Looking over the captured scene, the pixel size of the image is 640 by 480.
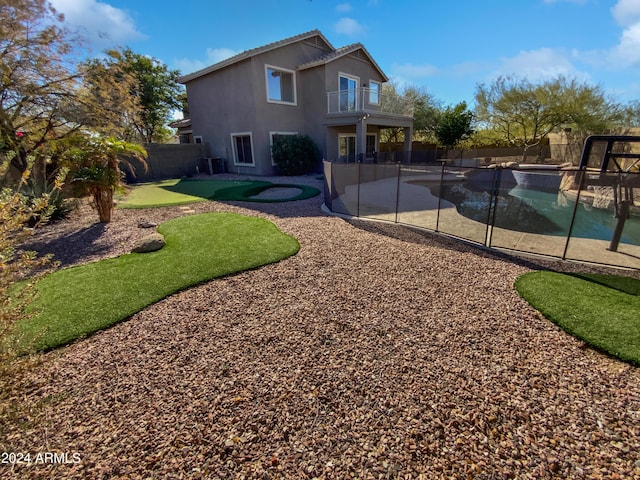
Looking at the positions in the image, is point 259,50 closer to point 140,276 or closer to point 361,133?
point 361,133

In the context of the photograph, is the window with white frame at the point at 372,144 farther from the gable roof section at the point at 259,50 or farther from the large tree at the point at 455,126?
the large tree at the point at 455,126

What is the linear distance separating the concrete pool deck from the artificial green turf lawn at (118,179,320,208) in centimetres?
251

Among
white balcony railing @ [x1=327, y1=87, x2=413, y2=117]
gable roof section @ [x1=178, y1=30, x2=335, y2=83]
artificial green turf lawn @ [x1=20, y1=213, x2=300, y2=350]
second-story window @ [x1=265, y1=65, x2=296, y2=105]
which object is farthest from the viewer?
second-story window @ [x1=265, y1=65, x2=296, y2=105]

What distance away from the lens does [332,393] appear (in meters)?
2.75

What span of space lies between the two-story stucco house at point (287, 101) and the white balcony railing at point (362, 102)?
0.17 ft

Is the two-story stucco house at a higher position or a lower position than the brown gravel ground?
higher

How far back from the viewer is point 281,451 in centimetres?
224

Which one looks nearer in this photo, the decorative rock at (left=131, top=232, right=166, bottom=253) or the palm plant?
the decorative rock at (left=131, top=232, right=166, bottom=253)

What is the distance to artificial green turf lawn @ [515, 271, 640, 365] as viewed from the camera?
337cm

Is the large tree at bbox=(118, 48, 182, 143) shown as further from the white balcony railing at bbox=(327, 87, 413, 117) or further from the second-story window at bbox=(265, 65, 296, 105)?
the white balcony railing at bbox=(327, 87, 413, 117)

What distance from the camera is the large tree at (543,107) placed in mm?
22500

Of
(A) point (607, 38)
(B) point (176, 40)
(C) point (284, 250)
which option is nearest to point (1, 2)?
(C) point (284, 250)

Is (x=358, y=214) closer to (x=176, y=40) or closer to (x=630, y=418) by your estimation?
(x=630, y=418)

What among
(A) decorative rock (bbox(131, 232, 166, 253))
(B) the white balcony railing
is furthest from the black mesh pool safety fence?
(B) the white balcony railing
